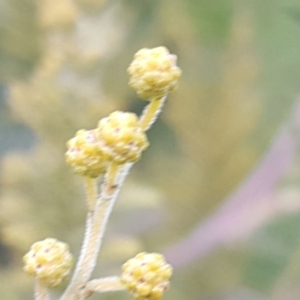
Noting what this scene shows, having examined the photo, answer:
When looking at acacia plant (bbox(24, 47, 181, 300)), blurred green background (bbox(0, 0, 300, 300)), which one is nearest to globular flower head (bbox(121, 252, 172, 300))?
acacia plant (bbox(24, 47, 181, 300))

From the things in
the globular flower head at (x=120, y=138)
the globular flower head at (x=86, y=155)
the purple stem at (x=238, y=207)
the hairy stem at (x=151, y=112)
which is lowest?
the globular flower head at (x=120, y=138)

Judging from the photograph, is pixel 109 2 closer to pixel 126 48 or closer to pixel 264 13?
pixel 126 48

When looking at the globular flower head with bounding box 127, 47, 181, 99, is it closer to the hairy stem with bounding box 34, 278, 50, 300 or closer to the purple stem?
the hairy stem with bounding box 34, 278, 50, 300

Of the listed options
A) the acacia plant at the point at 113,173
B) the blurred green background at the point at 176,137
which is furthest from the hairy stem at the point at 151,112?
the blurred green background at the point at 176,137

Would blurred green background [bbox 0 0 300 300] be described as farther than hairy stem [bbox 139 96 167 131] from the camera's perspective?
Yes

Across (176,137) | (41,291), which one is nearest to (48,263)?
(41,291)

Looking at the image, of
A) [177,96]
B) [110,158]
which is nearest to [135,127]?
[110,158]

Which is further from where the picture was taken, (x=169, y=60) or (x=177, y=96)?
(x=177, y=96)

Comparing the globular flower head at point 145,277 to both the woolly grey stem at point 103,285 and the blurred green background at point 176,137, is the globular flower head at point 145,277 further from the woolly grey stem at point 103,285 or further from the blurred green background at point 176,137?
the blurred green background at point 176,137
